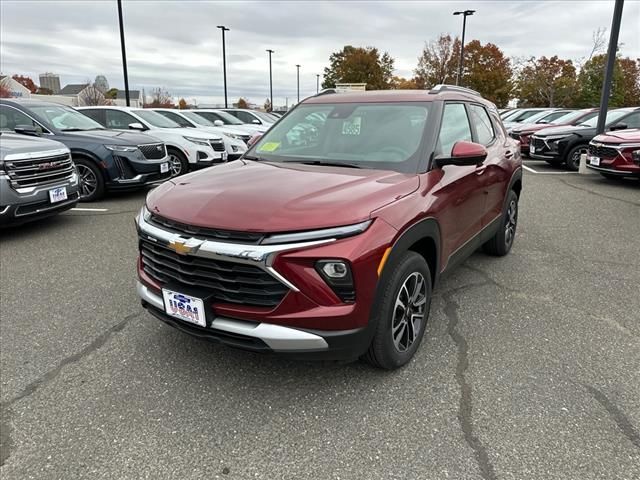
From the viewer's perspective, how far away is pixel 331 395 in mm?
2623

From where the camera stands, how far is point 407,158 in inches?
120

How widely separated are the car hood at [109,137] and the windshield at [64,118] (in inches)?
10.8

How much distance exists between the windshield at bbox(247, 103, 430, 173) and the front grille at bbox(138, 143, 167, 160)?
4677 mm

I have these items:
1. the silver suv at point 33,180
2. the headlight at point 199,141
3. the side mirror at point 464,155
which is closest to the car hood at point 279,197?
the side mirror at point 464,155

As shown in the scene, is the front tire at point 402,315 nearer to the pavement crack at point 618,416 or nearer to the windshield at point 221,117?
the pavement crack at point 618,416

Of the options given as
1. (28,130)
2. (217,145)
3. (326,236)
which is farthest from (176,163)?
(326,236)

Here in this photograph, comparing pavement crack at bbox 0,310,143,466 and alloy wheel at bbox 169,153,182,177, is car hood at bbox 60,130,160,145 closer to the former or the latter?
alloy wheel at bbox 169,153,182,177

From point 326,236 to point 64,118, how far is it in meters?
7.74

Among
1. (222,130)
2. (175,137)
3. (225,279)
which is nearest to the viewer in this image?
(225,279)

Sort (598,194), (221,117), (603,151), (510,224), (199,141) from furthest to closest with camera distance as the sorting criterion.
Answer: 1. (221,117)
2. (199,141)
3. (603,151)
4. (598,194)
5. (510,224)

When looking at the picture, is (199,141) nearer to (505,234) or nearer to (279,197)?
(505,234)

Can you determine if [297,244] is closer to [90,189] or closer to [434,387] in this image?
[434,387]

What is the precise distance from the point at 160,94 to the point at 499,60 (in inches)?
1710

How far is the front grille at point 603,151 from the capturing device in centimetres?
905
